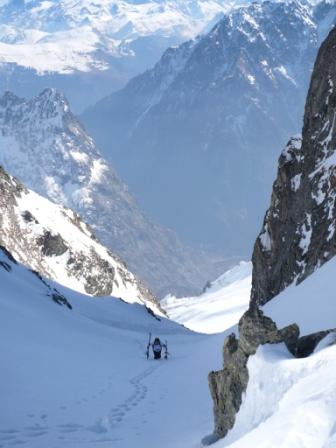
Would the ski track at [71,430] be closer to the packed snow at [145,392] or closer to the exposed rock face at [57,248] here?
the packed snow at [145,392]

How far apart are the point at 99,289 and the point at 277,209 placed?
90.8 metres

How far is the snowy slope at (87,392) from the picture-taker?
55.4 ft

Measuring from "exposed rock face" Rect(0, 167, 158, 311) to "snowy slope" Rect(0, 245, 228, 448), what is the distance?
3415 inches

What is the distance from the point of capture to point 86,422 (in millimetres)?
18328

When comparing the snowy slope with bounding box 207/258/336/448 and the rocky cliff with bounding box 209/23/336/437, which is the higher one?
the rocky cliff with bounding box 209/23/336/437

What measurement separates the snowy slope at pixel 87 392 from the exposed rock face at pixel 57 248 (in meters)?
86.7

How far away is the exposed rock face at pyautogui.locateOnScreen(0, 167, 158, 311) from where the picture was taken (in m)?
130

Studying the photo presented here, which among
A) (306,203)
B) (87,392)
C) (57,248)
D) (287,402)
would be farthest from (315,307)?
(57,248)

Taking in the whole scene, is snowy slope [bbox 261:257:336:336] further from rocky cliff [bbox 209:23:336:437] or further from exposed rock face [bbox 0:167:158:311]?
exposed rock face [bbox 0:167:158:311]

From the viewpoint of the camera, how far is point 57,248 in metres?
144

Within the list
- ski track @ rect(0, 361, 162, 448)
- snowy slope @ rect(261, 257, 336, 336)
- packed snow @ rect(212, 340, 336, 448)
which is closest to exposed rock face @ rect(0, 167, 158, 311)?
snowy slope @ rect(261, 257, 336, 336)

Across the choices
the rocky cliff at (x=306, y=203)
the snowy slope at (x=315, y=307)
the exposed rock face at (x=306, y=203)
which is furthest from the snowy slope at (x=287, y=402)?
the exposed rock face at (x=306, y=203)

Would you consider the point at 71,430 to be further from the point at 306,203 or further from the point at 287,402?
the point at 306,203

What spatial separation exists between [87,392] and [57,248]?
123321mm
